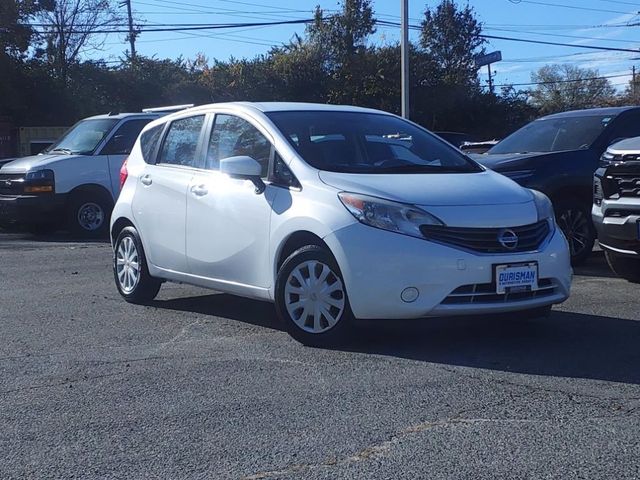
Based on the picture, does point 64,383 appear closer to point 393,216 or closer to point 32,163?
point 393,216

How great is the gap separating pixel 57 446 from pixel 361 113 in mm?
4047

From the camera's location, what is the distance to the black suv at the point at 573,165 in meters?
10.2

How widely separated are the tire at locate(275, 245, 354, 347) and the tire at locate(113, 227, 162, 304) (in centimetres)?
206

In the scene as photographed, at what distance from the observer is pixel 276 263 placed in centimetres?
665

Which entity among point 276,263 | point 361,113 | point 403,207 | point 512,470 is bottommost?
point 512,470

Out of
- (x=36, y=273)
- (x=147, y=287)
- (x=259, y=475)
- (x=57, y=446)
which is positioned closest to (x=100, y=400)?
(x=57, y=446)

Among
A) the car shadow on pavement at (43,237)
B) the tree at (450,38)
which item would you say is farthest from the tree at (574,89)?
the car shadow on pavement at (43,237)

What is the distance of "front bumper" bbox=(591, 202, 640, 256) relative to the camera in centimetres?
830

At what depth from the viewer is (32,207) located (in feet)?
48.0

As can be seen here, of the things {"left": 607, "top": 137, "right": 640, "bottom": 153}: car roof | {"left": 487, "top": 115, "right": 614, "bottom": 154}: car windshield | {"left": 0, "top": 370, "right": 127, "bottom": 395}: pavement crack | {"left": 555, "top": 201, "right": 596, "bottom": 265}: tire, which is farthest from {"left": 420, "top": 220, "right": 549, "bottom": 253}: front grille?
{"left": 487, "top": 115, "right": 614, "bottom": 154}: car windshield

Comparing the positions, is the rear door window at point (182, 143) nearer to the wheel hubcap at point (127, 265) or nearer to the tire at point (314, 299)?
the wheel hubcap at point (127, 265)

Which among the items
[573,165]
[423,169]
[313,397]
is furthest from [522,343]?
[573,165]

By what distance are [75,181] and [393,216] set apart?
31.9 ft

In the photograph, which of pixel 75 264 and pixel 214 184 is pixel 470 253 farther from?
pixel 75 264
